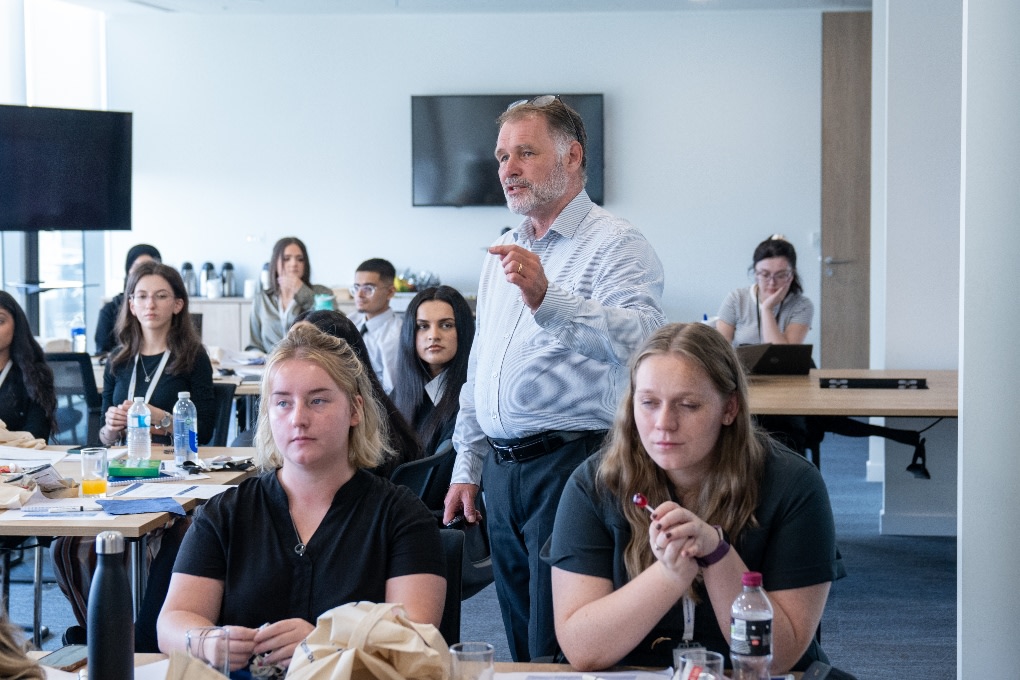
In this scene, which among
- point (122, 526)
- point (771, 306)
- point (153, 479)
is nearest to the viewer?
point (122, 526)

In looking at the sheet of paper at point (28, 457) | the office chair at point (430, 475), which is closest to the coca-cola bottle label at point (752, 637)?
the office chair at point (430, 475)

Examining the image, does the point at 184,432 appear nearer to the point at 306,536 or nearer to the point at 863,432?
the point at 306,536

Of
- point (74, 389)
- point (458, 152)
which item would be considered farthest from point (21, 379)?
point (458, 152)

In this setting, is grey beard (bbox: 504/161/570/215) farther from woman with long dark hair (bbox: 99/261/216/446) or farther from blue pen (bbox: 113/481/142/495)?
woman with long dark hair (bbox: 99/261/216/446)

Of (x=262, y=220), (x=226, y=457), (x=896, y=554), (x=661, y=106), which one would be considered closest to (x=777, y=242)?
(x=896, y=554)

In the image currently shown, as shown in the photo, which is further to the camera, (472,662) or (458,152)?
(458,152)

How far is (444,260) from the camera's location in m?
9.93

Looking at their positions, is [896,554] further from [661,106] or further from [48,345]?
[661,106]

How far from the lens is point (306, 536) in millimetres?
2264

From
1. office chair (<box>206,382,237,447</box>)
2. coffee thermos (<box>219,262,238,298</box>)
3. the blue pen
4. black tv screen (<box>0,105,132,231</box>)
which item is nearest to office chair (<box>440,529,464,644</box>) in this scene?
the blue pen

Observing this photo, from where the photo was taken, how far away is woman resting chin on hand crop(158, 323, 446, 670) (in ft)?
7.23

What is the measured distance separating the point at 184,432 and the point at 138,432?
6.0 inches

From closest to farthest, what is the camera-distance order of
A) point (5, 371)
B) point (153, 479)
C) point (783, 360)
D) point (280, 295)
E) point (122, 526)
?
point (122, 526) → point (153, 479) → point (5, 371) → point (783, 360) → point (280, 295)

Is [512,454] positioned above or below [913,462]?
above
